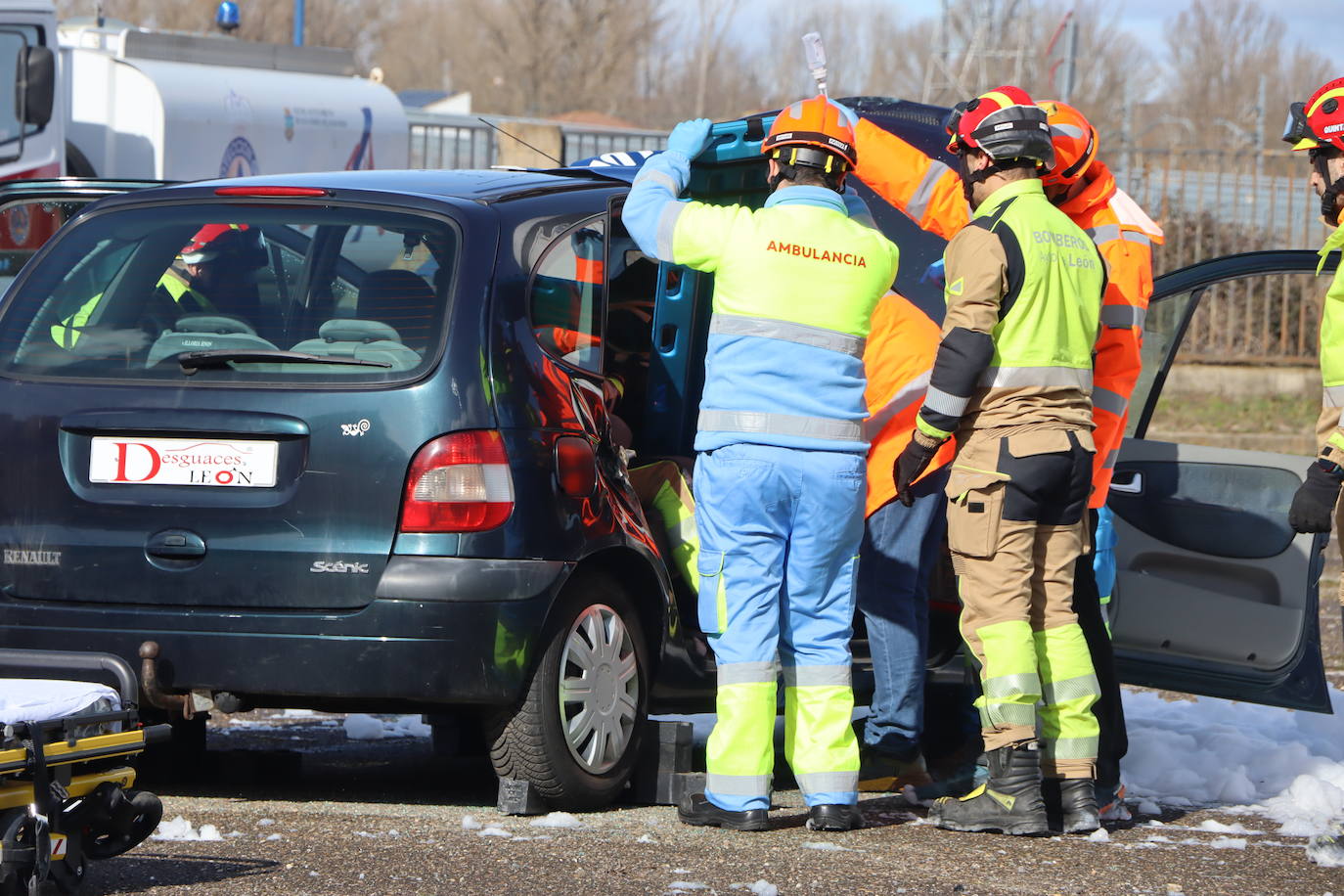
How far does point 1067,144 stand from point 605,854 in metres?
2.34

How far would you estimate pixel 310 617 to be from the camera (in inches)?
177

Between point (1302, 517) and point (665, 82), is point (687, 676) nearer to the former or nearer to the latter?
point (1302, 517)

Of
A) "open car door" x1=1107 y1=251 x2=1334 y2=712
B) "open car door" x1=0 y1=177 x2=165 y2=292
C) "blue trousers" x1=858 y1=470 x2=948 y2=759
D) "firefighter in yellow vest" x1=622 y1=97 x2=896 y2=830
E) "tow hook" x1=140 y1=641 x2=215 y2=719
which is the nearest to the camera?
"tow hook" x1=140 y1=641 x2=215 y2=719

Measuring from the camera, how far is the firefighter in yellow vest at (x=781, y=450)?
4.78 m

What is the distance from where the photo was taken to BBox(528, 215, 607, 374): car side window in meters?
4.84

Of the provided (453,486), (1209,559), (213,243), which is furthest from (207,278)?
(1209,559)

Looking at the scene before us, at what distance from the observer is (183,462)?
4.60 m

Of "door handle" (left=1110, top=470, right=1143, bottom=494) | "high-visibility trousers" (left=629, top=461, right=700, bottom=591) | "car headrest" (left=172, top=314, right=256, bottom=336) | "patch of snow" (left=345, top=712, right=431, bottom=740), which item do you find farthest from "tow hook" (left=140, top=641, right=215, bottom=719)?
"door handle" (left=1110, top=470, right=1143, bottom=494)

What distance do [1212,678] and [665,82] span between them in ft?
191

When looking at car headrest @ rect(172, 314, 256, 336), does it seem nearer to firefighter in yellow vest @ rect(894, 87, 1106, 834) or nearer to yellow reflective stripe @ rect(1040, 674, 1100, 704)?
firefighter in yellow vest @ rect(894, 87, 1106, 834)

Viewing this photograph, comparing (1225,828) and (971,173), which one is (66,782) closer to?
(971,173)

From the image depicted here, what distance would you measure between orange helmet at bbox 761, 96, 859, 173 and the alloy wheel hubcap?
4.23 ft

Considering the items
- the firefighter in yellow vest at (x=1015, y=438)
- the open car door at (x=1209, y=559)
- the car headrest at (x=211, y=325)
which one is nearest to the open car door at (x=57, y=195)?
the car headrest at (x=211, y=325)

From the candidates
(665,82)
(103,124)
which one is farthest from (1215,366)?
(665,82)
